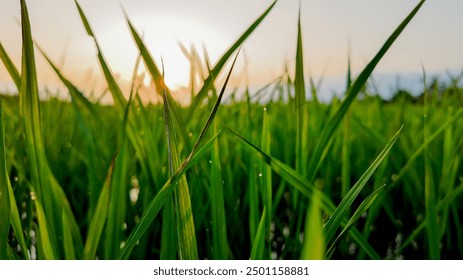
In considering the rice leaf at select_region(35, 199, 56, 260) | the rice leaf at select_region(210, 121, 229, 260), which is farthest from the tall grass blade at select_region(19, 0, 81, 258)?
the rice leaf at select_region(210, 121, 229, 260)

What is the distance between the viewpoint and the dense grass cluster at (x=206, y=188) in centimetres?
34

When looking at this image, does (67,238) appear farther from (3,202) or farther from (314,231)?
(314,231)

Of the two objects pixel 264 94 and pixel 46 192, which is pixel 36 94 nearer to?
pixel 46 192

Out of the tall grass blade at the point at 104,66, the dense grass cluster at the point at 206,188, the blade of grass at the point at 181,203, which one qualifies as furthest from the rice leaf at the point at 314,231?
the tall grass blade at the point at 104,66

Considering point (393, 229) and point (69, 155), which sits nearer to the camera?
point (393, 229)

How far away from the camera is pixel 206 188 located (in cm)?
56

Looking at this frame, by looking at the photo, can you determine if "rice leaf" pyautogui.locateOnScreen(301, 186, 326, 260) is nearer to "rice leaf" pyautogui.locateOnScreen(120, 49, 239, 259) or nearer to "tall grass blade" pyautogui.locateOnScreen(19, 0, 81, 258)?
"rice leaf" pyautogui.locateOnScreen(120, 49, 239, 259)

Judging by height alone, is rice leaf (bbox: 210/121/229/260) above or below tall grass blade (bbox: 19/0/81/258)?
below

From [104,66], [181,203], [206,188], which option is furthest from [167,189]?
[206,188]

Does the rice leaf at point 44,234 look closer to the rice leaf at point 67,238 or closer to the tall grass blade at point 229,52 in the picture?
the rice leaf at point 67,238

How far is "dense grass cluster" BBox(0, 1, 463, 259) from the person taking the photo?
341 mm

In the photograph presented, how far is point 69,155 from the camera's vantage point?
79 centimetres
